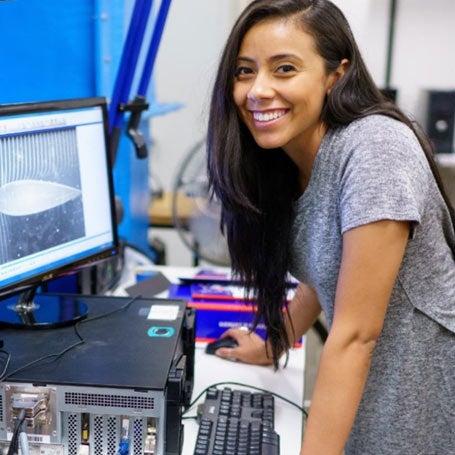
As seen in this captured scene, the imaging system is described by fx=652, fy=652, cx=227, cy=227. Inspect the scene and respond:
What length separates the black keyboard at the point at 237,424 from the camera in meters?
1.00

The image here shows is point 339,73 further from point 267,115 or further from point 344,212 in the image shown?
point 344,212

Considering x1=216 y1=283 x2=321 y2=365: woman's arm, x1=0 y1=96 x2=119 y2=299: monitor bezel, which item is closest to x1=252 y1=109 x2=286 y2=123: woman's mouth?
x1=0 y1=96 x2=119 y2=299: monitor bezel

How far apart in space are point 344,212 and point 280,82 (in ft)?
0.76

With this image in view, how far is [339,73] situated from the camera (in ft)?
3.50

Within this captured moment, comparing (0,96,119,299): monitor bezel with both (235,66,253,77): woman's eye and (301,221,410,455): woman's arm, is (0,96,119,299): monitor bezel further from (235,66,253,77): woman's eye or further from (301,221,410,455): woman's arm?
(301,221,410,455): woman's arm

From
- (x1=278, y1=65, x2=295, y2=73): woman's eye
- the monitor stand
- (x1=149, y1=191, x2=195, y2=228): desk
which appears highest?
(x1=278, y1=65, x2=295, y2=73): woman's eye

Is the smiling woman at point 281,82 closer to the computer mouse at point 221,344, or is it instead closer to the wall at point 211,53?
the computer mouse at point 221,344

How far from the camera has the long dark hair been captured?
1030 millimetres

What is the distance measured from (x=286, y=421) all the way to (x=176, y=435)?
0.28 meters

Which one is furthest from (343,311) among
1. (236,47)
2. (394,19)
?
(394,19)

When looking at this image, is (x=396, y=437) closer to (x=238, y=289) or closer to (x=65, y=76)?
(x=238, y=289)

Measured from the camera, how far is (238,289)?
60.2 inches

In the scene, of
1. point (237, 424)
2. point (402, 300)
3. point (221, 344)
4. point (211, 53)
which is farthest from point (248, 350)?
point (211, 53)

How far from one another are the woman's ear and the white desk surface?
56cm
